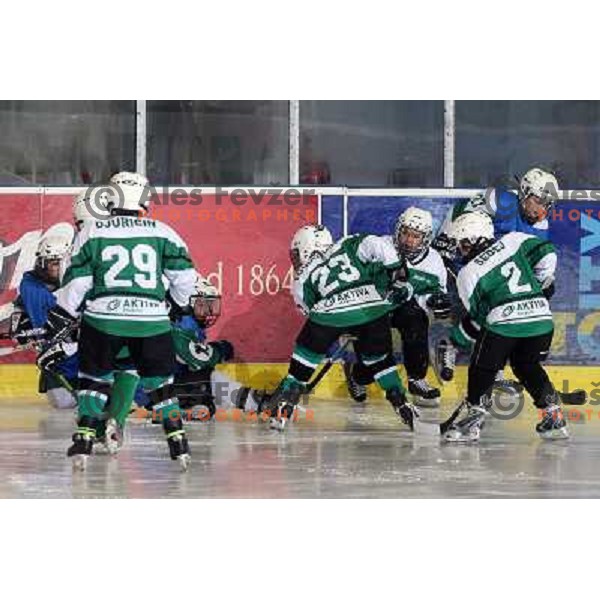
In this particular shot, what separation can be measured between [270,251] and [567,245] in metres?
1.52

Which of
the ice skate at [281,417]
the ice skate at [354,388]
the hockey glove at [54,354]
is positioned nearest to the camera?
the ice skate at [281,417]

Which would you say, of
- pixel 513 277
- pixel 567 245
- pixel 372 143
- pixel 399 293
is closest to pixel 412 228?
pixel 399 293

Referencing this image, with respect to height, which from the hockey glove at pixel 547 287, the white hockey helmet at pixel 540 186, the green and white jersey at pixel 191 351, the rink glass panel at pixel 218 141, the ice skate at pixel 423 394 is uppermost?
the rink glass panel at pixel 218 141

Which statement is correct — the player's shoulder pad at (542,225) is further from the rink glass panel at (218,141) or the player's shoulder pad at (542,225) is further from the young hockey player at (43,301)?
the young hockey player at (43,301)

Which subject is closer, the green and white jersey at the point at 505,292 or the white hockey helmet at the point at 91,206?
the white hockey helmet at the point at 91,206

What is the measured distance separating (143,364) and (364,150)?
3.28 metres

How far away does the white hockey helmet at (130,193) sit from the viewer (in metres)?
5.95

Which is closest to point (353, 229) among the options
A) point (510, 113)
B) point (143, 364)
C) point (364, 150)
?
point (364, 150)

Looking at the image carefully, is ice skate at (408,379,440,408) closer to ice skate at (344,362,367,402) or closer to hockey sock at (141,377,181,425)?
ice skate at (344,362,367,402)

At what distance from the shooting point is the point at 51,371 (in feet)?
25.4

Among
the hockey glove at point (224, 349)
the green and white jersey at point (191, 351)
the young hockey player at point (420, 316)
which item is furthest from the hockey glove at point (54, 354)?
the young hockey player at point (420, 316)

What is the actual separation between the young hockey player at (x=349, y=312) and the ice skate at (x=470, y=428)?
0.42 meters

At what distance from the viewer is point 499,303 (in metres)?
6.66

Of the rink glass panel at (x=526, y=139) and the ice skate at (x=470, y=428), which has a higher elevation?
the rink glass panel at (x=526, y=139)
